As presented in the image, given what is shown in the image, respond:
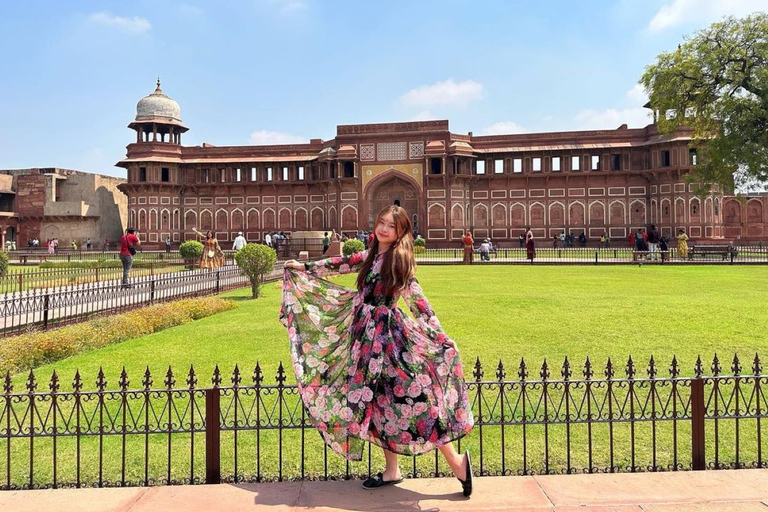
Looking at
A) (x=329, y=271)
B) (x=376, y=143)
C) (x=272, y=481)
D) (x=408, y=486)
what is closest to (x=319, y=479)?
(x=272, y=481)

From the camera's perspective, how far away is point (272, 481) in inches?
125

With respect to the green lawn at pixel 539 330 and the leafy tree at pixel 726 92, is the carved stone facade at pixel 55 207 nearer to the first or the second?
the green lawn at pixel 539 330

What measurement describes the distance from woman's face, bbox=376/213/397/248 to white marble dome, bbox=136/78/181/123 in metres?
37.2

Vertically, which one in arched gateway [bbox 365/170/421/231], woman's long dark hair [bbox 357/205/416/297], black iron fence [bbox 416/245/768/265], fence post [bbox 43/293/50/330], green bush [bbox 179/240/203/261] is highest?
arched gateway [bbox 365/170/421/231]

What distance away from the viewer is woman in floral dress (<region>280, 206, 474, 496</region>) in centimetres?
284

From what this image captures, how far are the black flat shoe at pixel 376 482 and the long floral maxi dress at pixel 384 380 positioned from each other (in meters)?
0.16

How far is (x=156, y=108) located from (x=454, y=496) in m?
38.4

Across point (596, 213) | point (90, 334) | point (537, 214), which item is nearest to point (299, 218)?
point (537, 214)

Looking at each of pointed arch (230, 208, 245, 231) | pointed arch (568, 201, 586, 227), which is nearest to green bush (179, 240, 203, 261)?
pointed arch (230, 208, 245, 231)

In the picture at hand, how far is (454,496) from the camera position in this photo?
9.43 feet

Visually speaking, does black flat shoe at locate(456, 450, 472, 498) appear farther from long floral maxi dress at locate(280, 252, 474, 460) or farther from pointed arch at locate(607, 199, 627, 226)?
pointed arch at locate(607, 199, 627, 226)

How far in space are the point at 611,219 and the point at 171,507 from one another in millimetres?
33849

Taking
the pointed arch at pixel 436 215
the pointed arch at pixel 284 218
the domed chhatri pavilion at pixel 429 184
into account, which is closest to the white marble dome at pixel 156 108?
the domed chhatri pavilion at pixel 429 184

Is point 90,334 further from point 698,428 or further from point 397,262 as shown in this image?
point 698,428
